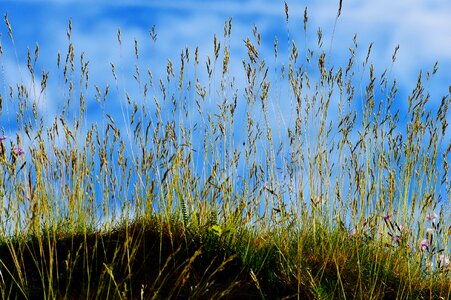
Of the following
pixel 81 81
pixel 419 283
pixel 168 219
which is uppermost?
pixel 81 81

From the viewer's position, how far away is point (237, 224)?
12.0ft

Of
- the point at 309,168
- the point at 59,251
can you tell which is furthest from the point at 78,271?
the point at 309,168

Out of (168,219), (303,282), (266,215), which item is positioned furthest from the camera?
(266,215)

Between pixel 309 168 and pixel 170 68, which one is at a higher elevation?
pixel 170 68

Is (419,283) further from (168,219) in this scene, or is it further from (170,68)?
(170,68)

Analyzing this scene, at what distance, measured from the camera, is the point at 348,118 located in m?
3.93

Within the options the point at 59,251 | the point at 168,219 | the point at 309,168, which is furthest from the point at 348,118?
the point at 59,251

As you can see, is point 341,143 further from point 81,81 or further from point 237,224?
point 81,81

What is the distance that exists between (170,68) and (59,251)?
134 cm

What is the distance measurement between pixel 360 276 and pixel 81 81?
213 cm

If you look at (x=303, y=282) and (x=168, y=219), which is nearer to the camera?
(x=303, y=282)

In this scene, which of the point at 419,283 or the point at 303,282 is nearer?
the point at 303,282

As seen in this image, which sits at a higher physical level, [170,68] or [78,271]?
[170,68]

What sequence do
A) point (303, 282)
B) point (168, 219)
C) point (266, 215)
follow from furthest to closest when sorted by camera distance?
point (266, 215) → point (168, 219) → point (303, 282)
